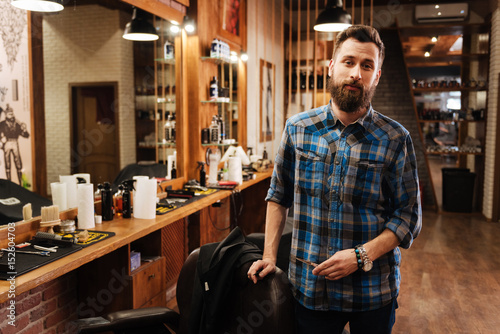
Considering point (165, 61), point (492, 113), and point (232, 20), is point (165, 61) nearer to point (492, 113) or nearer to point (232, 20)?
point (232, 20)

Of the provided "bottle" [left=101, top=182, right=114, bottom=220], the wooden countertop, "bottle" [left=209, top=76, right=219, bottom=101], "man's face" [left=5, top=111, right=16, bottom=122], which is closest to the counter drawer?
the wooden countertop

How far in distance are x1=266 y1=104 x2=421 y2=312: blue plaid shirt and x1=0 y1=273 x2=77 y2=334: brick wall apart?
5.42ft

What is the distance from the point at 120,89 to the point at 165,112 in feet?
1.60

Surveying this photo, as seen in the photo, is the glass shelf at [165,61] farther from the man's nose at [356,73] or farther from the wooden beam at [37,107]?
the man's nose at [356,73]

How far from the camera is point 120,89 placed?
4.07 metres

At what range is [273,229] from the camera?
1686mm

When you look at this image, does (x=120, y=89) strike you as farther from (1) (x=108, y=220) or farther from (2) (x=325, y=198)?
(2) (x=325, y=198)

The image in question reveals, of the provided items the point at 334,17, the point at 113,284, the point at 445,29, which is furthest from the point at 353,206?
the point at 445,29

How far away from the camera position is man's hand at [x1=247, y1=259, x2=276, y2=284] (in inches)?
63.3

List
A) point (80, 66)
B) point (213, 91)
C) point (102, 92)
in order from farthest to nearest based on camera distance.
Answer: point (213, 91) < point (102, 92) < point (80, 66)

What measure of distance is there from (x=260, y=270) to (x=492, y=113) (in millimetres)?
6627

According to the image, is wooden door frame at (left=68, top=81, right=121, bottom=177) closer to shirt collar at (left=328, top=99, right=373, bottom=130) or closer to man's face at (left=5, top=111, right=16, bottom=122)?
man's face at (left=5, top=111, right=16, bottom=122)

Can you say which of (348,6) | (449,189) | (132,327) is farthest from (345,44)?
(348,6)

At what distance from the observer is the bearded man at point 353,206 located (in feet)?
4.99
